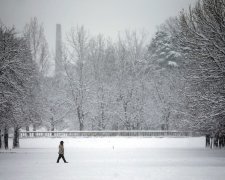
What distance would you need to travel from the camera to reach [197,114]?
82.0ft

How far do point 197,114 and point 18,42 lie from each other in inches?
652

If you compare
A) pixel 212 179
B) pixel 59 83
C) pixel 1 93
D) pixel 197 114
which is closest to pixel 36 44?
pixel 59 83

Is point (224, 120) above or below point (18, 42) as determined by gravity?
below

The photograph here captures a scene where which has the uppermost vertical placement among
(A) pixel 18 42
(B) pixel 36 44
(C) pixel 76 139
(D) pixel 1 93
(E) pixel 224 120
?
(B) pixel 36 44

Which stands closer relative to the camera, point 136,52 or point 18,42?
point 18,42

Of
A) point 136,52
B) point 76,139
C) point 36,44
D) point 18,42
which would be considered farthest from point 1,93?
point 136,52

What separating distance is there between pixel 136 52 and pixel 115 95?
7.07 meters

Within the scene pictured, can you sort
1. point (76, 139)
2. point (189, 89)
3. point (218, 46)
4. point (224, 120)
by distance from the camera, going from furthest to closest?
point (76, 139)
point (189, 89)
point (224, 120)
point (218, 46)

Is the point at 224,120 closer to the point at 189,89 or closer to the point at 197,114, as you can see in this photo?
the point at 197,114

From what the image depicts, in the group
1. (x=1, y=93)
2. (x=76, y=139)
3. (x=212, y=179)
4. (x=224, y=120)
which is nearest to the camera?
(x=212, y=179)

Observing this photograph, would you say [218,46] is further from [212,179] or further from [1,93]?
Answer: [1,93]

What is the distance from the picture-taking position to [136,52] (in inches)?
1890

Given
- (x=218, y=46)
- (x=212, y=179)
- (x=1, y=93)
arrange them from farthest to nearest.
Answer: (x=1, y=93), (x=218, y=46), (x=212, y=179)

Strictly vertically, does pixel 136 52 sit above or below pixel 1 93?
above
